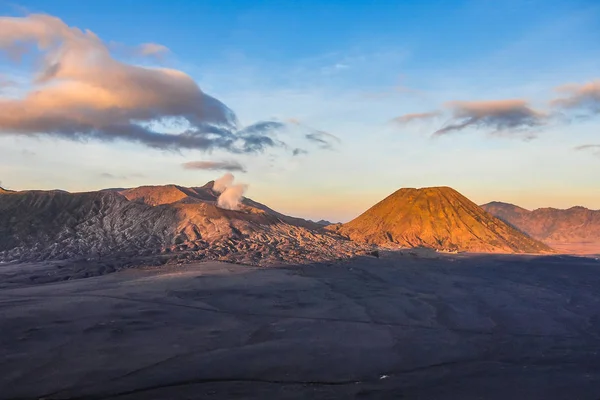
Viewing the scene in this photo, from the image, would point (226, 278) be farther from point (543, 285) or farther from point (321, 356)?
point (543, 285)

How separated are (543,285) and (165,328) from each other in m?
42.5

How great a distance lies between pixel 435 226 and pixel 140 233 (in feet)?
237

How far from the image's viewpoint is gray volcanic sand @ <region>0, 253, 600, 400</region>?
62.6ft

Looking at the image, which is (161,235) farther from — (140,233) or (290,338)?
(290,338)

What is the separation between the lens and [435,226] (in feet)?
376

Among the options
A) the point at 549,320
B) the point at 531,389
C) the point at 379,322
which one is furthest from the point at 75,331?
the point at 549,320

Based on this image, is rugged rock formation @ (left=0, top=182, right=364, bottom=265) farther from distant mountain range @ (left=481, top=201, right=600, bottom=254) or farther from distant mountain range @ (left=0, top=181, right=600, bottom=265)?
distant mountain range @ (left=481, top=201, right=600, bottom=254)

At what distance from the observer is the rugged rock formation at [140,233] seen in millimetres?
61156

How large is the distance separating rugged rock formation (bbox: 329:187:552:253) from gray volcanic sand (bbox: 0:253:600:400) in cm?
5683

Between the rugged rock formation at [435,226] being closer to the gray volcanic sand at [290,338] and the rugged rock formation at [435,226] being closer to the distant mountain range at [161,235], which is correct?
the distant mountain range at [161,235]

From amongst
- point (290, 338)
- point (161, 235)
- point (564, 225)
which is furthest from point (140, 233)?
point (564, 225)

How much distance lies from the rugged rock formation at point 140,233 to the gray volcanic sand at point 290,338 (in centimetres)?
1269

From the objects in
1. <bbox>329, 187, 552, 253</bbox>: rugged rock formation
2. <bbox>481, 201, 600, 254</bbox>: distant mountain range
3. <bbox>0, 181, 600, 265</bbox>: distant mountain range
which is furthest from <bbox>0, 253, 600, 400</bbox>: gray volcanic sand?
<bbox>481, 201, 600, 254</bbox>: distant mountain range

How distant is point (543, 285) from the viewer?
52.2 metres
